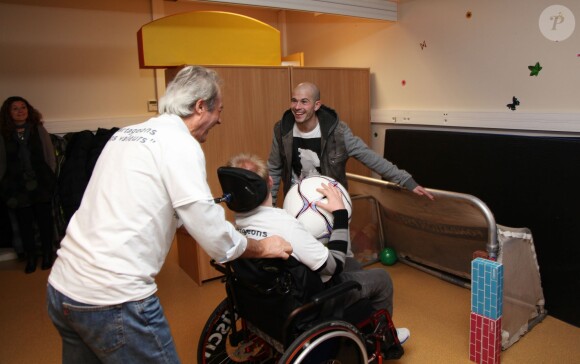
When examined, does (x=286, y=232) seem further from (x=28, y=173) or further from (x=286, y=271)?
(x=28, y=173)

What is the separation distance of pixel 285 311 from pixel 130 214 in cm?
74

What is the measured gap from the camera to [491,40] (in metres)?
3.11

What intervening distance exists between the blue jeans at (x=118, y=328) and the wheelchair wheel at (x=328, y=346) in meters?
0.45

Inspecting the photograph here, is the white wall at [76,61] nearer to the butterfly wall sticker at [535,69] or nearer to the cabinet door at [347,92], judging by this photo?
the cabinet door at [347,92]

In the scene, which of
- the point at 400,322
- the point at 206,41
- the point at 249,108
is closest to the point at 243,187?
the point at 400,322

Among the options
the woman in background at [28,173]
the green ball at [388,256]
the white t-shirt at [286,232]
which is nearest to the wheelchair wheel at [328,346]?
the white t-shirt at [286,232]

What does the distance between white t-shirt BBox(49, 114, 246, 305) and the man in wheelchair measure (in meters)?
0.34

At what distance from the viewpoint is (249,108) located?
355 cm

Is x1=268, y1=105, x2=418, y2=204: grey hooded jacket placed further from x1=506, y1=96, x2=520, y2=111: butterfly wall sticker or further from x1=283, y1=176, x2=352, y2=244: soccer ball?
x1=506, y1=96, x2=520, y2=111: butterfly wall sticker

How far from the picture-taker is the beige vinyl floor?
2467mm

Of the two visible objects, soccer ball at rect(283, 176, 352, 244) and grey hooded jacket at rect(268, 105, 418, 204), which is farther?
grey hooded jacket at rect(268, 105, 418, 204)

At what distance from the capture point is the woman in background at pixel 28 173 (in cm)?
389

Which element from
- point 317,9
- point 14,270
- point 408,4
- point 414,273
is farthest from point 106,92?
point 414,273

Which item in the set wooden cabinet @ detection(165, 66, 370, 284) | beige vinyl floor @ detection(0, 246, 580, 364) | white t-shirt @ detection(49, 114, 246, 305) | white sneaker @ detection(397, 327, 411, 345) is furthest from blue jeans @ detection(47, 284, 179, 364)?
wooden cabinet @ detection(165, 66, 370, 284)
